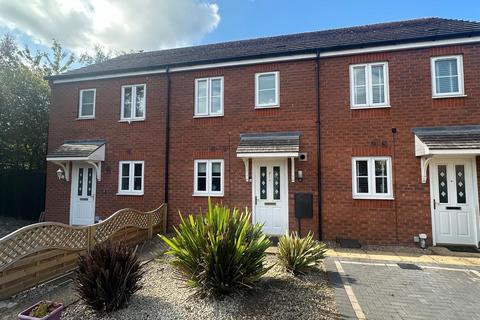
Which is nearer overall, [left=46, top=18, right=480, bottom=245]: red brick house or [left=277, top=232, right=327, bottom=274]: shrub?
[left=277, top=232, right=327, bottom=274]: shrub

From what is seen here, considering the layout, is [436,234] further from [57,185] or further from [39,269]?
[57,185]

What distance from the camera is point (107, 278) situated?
3.80 m

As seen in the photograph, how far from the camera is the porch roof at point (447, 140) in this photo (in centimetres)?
692

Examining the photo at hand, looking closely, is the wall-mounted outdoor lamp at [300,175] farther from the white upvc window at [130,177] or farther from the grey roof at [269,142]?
the white upvc window at [130,177]

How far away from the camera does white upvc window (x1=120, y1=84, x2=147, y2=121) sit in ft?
33.9

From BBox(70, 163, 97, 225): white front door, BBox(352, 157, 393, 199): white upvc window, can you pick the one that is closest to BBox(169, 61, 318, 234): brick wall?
BBox(352, 157, 393, 199): white upvc window

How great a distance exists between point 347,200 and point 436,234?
256cm

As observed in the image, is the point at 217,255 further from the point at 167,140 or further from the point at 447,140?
the point at 447,140

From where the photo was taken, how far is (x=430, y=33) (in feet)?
26.6

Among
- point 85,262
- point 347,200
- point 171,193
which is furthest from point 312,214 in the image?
point 85,262

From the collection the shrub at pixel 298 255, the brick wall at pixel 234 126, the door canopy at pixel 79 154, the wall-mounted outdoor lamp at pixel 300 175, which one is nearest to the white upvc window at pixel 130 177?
the door canopy at pixel 79 154

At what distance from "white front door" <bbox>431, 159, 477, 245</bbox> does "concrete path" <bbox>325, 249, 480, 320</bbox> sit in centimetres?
111

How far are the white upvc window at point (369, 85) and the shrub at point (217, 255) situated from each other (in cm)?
617

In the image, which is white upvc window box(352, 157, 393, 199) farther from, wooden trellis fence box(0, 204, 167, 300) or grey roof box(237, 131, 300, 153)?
wooden trellis fence box(0, 204, 167, 300)
